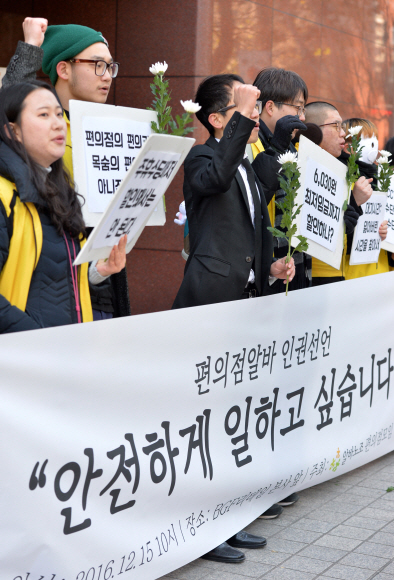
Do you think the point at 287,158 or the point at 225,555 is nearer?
the point at 225,555

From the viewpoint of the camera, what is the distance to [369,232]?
15.9ft

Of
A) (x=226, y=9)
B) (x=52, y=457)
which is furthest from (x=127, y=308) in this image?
(x=226, y=9)

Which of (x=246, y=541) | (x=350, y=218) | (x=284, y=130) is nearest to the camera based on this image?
(x=246, y=541)

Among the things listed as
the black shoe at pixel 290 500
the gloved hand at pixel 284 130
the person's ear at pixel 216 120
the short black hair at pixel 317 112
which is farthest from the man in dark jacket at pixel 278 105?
the black shoe at pixel 290 500

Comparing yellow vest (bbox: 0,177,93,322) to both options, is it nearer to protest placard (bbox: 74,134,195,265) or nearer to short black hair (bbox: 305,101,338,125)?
protest placard (bbox: 74,134,195,265)

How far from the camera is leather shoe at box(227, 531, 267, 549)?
349 cm

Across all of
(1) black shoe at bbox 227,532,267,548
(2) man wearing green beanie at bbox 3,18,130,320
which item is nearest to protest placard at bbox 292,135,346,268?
(2) man wearing green beanie at bbox 3,18,130,320

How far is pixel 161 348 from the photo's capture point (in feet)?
9.62

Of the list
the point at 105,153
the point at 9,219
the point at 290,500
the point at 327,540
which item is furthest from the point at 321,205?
the point at 9,219

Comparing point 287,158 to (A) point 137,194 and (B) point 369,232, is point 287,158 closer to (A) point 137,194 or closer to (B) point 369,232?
(A) point 137,194

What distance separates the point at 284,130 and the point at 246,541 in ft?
6.57

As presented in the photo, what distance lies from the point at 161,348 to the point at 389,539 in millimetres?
1566

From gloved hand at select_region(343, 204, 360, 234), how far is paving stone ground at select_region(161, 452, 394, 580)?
57.1 inches

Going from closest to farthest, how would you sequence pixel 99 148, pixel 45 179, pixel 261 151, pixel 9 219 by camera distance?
1. pixel 9 219
2. pixel 45 179
3. pixel 99 148
4. pixel 261 151
